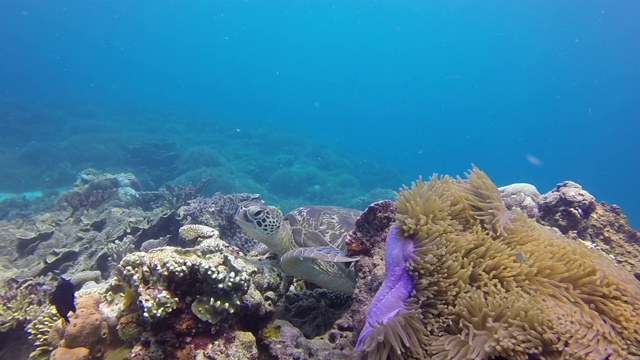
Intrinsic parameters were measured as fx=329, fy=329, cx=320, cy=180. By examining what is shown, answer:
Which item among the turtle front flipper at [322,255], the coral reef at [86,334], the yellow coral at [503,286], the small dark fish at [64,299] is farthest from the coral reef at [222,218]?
the yellow coral at [503,286]

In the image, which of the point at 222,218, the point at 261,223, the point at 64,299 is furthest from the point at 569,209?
the point at 64,299

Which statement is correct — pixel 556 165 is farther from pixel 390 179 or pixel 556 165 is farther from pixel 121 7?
pixel 121 7

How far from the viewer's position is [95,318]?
2.57 metres

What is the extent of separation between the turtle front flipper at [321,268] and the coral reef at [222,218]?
3243 mm

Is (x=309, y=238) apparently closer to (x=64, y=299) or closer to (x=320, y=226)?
(x=320, y=226)

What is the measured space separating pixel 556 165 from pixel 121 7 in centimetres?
15741

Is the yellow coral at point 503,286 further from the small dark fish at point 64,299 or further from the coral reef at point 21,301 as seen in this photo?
the coral reef at point 21,301

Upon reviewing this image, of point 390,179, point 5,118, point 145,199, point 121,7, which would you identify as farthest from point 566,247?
point 121,7

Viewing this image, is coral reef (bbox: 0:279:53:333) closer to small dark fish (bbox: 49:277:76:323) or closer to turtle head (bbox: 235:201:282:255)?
small dark fish (bbox: 49:277:76:323)

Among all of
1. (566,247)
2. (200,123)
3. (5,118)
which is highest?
(200,123)

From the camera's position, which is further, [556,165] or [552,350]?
[556,165]

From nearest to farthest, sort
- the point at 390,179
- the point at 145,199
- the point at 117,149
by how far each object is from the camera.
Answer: the point at 145,199, the point at 117,149, the point at 390,179

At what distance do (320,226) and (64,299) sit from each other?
292cm

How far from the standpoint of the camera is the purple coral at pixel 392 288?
1.88 m
